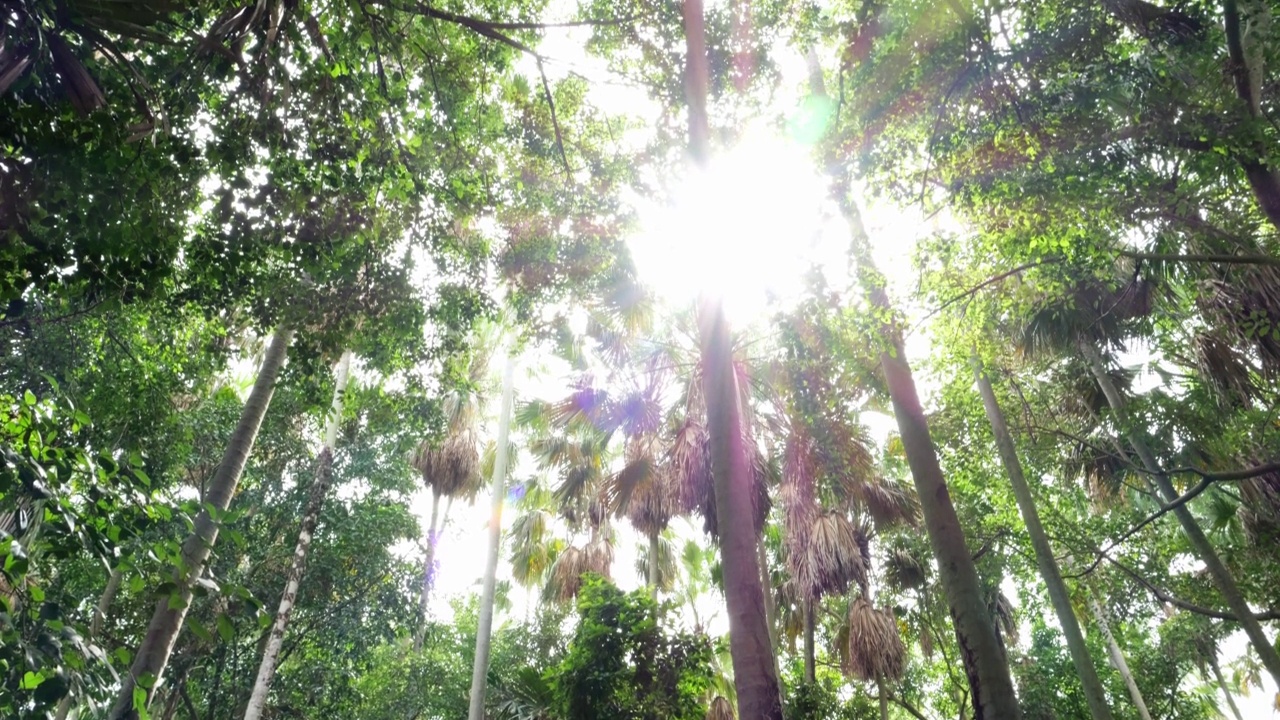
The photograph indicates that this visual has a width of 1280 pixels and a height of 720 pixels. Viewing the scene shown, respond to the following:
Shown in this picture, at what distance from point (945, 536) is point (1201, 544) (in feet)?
15.9

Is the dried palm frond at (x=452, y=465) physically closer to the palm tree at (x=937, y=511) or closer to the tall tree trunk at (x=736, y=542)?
the palm tree at (x=937, y=511)

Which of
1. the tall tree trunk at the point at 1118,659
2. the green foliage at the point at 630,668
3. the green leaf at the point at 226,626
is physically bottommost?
the green leaf at the point at 226,626

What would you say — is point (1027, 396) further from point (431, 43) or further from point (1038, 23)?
point (431, 43)

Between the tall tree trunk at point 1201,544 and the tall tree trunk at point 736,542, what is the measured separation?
14.2ft

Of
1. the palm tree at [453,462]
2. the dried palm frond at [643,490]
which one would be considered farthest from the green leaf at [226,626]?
the palm tree at [453,462]

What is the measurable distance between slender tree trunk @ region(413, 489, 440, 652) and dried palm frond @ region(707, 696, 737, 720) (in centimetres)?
581

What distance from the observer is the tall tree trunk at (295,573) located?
9.83 m

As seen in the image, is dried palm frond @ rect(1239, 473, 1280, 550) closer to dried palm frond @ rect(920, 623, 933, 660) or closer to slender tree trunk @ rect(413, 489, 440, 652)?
dried palm frond @ rect(920, 623, 933, 660)

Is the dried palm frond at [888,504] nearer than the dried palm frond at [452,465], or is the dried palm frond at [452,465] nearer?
the dried palm frond at [888,504]

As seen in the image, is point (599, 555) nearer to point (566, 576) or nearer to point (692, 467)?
point (566, 576)

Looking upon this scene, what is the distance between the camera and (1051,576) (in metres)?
7.21

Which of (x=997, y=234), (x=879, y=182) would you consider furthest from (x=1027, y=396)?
(x=879, y=182)

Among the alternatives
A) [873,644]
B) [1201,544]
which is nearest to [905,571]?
[873,644]

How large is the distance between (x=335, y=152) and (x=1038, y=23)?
20.8ft
